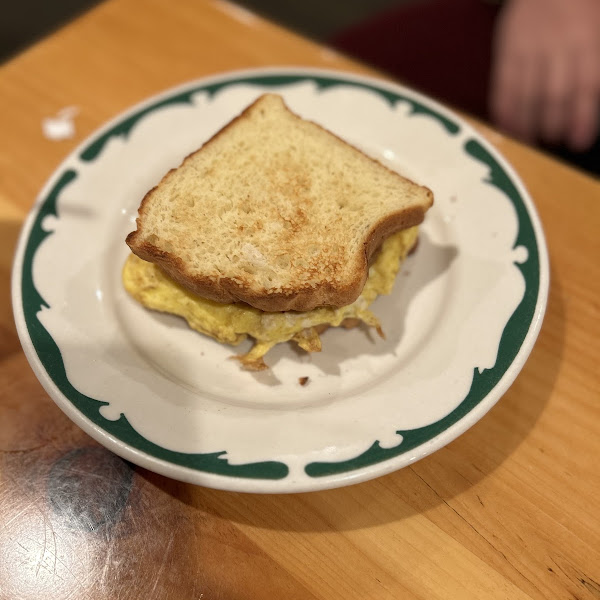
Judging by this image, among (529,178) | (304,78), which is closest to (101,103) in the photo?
(304,78)

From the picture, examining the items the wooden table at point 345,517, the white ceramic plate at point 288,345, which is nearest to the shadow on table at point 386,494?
the wooden table at point 345,517

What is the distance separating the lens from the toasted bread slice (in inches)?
52.0

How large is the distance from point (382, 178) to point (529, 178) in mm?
583

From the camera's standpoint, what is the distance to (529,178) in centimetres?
181

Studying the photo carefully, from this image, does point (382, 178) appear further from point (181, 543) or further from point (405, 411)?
A: point (181, 543)

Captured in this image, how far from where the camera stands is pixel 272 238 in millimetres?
1384

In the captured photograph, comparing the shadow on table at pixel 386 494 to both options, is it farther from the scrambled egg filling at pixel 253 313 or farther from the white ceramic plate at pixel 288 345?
the scrambled egg filling at pixel 253 313

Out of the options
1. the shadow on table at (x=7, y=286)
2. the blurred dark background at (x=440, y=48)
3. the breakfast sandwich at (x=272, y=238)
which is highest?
the blurred dark background at (x=440, y=48)

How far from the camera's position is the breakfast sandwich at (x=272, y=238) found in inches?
52.2

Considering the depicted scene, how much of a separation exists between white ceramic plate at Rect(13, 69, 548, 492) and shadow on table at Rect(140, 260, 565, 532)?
0.15 meters

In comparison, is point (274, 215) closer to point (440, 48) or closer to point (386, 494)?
point (386, 494)

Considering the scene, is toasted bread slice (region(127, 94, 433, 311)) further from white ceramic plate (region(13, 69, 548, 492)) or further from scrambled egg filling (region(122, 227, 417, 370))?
white ceramic plate (region(13, 69, 548, 492))

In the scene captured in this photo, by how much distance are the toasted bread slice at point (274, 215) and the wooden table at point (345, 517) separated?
0.44 metres

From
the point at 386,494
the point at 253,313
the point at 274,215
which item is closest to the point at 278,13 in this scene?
the point at 274,215
